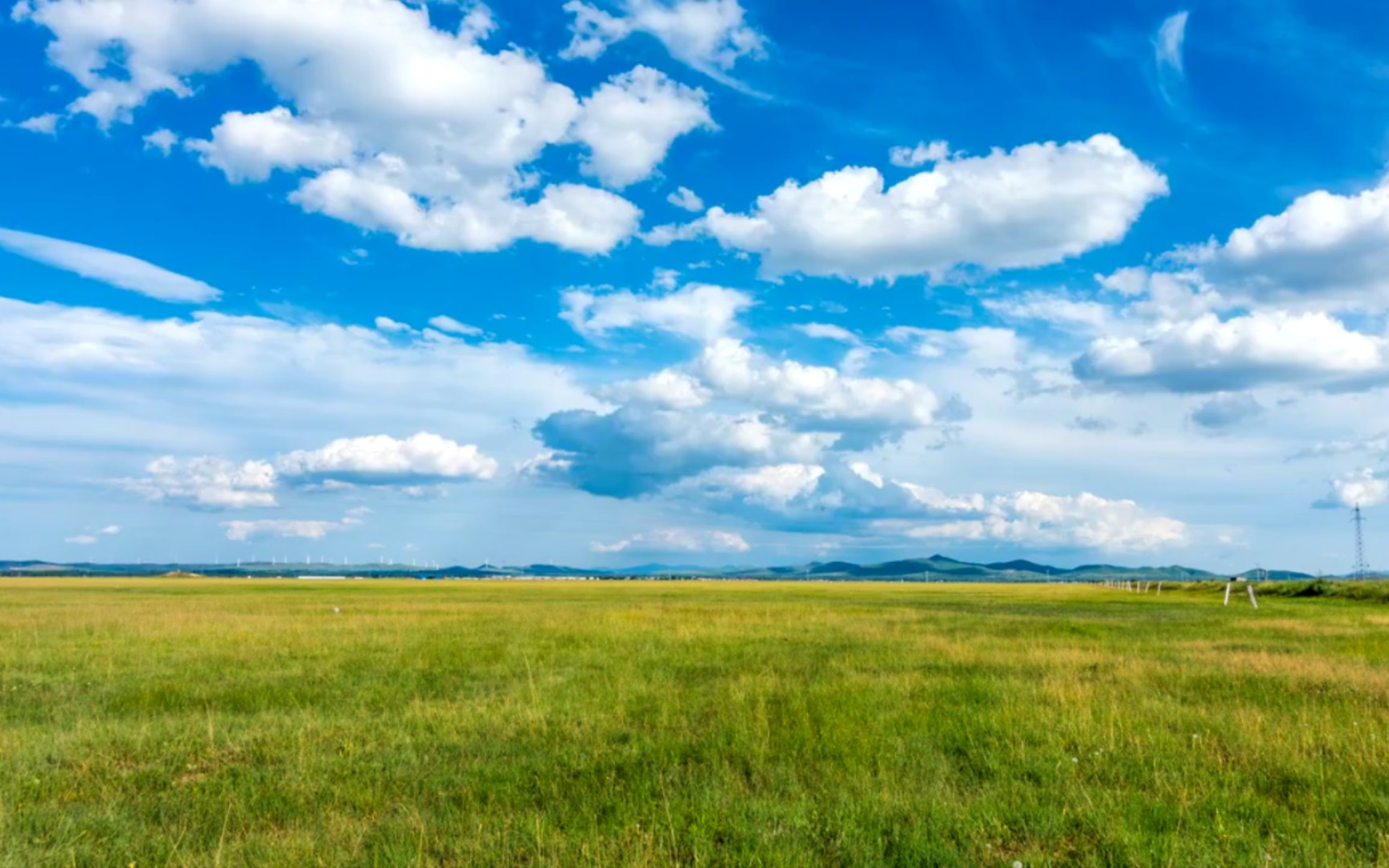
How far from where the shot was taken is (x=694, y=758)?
12.3 m

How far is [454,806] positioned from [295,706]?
25.0 feet

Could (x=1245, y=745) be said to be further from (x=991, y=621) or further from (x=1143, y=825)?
(x=991, y=621)

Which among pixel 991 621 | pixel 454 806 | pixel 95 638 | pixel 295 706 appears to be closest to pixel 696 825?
pixel 454 806

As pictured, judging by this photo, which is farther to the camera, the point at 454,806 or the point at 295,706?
the point at 295,706

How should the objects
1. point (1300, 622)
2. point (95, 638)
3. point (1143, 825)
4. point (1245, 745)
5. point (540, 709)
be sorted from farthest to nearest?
point (1300, 622)
point (95, 638)
point (540, 709)
point (1245, 745)
point (1143, 825)

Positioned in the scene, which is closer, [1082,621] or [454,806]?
[454,806]

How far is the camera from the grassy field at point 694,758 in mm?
8758

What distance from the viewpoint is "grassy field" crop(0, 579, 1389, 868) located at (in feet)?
28.7

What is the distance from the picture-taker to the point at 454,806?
10.2 m

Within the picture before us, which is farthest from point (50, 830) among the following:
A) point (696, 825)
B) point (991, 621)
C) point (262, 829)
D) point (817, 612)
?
point (817, 612)

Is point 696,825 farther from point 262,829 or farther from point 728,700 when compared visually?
point 728,700

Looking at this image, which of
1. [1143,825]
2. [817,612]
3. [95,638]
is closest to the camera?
[1143,825]

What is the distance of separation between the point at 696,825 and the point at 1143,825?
4.64 m

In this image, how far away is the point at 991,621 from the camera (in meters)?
39.8
